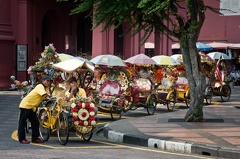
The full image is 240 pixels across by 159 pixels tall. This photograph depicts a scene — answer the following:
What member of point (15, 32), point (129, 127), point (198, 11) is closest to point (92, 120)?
point (129, 127)

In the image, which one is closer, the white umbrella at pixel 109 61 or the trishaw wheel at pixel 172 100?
the white umbrella at pixel 109 61

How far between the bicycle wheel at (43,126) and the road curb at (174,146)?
165 centimetres

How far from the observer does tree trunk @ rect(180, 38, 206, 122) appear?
15.5 meters

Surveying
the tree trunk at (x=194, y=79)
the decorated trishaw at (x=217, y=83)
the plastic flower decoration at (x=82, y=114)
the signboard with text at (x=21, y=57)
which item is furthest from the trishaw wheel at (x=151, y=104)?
the signboard with text at (x=21, y=57)

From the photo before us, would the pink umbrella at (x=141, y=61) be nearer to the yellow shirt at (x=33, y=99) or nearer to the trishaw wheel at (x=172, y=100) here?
the trishaw wheel at (x=172, y=100)

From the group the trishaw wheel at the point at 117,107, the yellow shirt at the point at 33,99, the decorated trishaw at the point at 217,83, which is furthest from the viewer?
the decorated trishaw at the point at 217,83

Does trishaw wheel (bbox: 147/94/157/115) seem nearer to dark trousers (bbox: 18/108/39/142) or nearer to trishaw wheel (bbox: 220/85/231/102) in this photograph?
trishaw wheel (bbox: 220/85/231/102)

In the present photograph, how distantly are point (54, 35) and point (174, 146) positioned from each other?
2603 cm

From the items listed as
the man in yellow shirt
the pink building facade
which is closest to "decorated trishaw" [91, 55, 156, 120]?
the man in yellow shirt

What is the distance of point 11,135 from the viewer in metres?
13.6

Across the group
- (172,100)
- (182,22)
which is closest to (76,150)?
(182,22)

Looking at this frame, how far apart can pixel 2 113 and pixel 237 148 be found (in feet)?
33.1

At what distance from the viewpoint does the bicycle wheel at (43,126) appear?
12734 mm

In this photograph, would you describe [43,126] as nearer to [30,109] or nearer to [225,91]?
[30,109]
